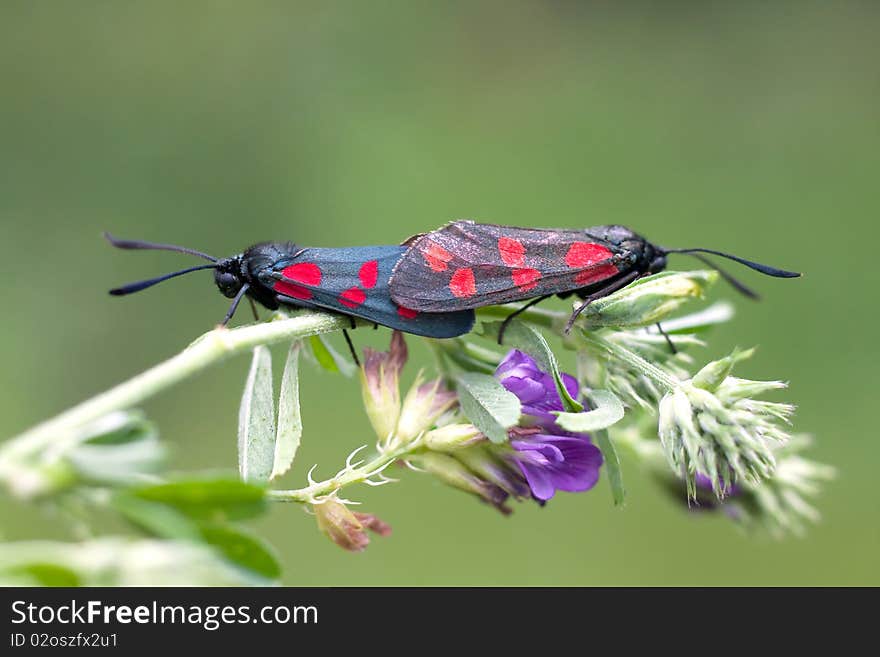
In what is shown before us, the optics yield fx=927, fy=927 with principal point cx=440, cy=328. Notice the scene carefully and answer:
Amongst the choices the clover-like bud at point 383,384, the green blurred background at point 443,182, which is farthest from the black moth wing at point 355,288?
the green blurred background at point 443,182

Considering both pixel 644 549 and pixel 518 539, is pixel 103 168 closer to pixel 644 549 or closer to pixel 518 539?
pixel 518 539

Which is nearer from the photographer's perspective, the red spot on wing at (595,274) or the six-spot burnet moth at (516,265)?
the six-spot burnet moth at (516,265)

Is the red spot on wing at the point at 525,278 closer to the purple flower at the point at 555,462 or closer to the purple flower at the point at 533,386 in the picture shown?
the purple flower at the point at 533,386

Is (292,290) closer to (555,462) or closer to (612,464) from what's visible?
(555,462)

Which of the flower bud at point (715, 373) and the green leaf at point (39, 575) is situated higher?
the flower bud at point (715, 373)

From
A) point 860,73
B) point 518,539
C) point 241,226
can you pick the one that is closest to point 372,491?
point 518,539

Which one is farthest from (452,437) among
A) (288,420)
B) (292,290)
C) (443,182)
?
(443,182)

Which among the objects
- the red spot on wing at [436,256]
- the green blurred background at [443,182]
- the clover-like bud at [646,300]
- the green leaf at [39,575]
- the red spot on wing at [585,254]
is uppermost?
the green blurred background at [443,182]
